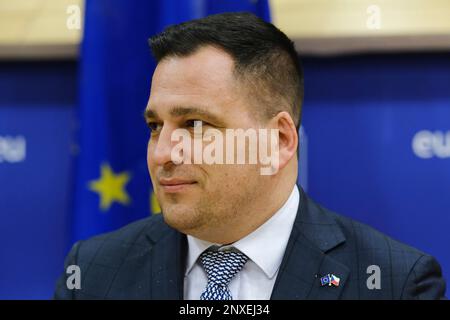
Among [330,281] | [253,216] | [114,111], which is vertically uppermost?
[114,111]

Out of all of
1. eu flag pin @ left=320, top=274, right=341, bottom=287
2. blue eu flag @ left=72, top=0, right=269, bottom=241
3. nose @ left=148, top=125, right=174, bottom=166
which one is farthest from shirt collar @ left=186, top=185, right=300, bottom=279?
blue eu flag @ left=72, top=0, right=269, bottom=241

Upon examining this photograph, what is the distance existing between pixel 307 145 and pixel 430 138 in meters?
0.39

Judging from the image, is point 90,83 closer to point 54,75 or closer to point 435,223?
point 54,75

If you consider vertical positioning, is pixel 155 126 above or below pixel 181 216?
above

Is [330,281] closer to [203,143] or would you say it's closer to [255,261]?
[255,261]

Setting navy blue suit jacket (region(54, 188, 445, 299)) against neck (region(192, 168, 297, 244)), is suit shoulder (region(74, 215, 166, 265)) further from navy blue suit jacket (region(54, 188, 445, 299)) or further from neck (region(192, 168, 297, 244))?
neck (region(192, 168, 297, 244))

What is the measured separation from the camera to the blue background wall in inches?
78.4

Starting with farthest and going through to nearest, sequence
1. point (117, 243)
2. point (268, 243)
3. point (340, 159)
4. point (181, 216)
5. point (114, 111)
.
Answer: point (340, 159)
point (114, 111)
point (117, 243)
point (268, 243)
point (181, 216)

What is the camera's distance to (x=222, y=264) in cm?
133

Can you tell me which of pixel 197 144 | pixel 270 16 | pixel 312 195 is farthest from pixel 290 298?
pixel 270 16

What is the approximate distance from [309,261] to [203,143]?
1.14 ft

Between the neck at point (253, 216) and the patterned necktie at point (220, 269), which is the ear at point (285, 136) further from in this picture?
the patterned necktie at point (220, 269)

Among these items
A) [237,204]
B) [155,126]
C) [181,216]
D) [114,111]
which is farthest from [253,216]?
[114,111]
